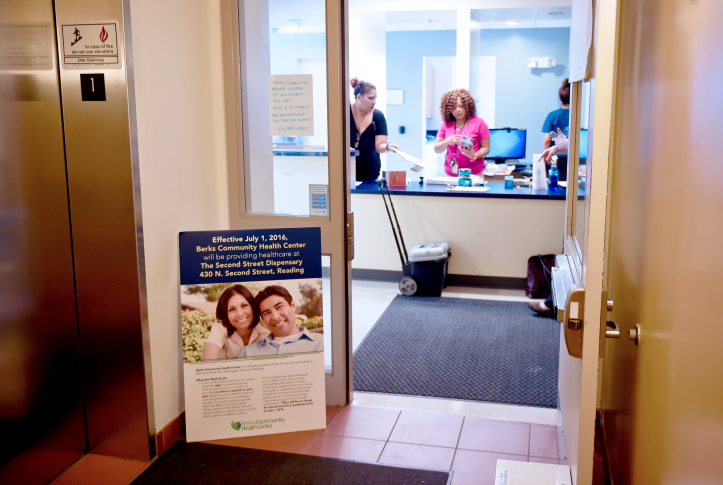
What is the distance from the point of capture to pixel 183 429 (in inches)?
105

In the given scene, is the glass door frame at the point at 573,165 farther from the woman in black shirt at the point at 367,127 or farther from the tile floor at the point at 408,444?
the woman in black shirt at the point at 367,127

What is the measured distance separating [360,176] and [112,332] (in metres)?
3.26

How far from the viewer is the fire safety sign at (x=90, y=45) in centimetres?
215

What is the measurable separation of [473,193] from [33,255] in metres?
3.30

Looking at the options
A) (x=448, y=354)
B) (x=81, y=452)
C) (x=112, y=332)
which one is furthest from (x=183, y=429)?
(x=448, y=354)

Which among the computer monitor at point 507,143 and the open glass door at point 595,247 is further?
the computer monitor at point 507,143

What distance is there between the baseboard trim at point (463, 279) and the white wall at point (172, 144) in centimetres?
252

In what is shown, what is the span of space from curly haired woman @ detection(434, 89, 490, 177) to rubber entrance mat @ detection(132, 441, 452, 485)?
339 cm

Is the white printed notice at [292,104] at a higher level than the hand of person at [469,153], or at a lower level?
higher

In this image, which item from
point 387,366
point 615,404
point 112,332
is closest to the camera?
point 615,404

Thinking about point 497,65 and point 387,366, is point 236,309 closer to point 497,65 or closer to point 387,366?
point 387,366

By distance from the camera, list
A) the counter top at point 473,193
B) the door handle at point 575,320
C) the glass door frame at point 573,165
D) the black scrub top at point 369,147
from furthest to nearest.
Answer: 1. the black scrub top at point 369,147
2. the counter top at point 473,193
3. the glass door frame at point 573,165
4. the door handle at point 575,320

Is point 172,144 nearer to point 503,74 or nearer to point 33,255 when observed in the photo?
point 33,255

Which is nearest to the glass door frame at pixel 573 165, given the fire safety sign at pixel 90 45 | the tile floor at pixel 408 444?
the tile floor at pixel 408 444
